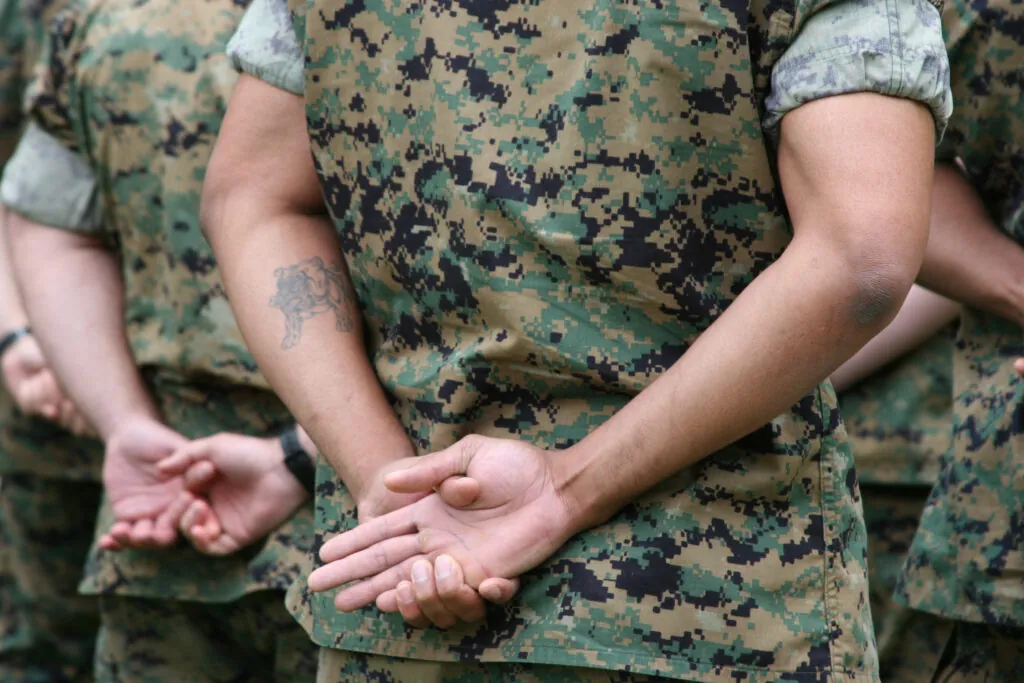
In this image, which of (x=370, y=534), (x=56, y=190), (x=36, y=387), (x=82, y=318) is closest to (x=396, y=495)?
(x=370, y=534)

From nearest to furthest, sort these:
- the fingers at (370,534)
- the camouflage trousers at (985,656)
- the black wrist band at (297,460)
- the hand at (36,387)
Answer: the fingers at (370,534) → the camouflage trousers at (985,656) → the black wrist band at (297,460) → the hand at (36,387)

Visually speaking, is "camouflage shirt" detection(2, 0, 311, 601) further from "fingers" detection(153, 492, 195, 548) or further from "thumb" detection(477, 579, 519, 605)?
"thumb" detection(477, 579, 519, 605)

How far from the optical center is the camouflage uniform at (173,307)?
2.64 m

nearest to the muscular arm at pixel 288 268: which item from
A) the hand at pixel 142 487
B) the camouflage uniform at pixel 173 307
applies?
the camouflage uniform at pixel 173 307

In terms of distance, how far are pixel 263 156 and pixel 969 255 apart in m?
1.13

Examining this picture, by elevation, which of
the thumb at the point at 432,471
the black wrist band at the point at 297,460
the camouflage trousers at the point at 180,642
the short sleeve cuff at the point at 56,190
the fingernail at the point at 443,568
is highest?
the thumb at the point at 432,471

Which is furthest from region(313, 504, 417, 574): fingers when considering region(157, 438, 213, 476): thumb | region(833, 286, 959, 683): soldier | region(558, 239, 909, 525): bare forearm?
region(833, 286, 959, 683): soldier

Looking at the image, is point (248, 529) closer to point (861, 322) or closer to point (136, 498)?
point (136, 498)

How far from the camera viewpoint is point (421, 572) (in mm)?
1613

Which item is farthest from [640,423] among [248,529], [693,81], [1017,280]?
[248,529]

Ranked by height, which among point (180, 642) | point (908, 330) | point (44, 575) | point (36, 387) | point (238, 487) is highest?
point (908, 330)

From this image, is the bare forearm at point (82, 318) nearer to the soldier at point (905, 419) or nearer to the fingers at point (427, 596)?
the fingers at point (427, 596)

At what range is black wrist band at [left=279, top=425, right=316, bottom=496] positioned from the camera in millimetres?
2549

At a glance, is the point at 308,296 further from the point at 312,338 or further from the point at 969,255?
the point at 969,255
